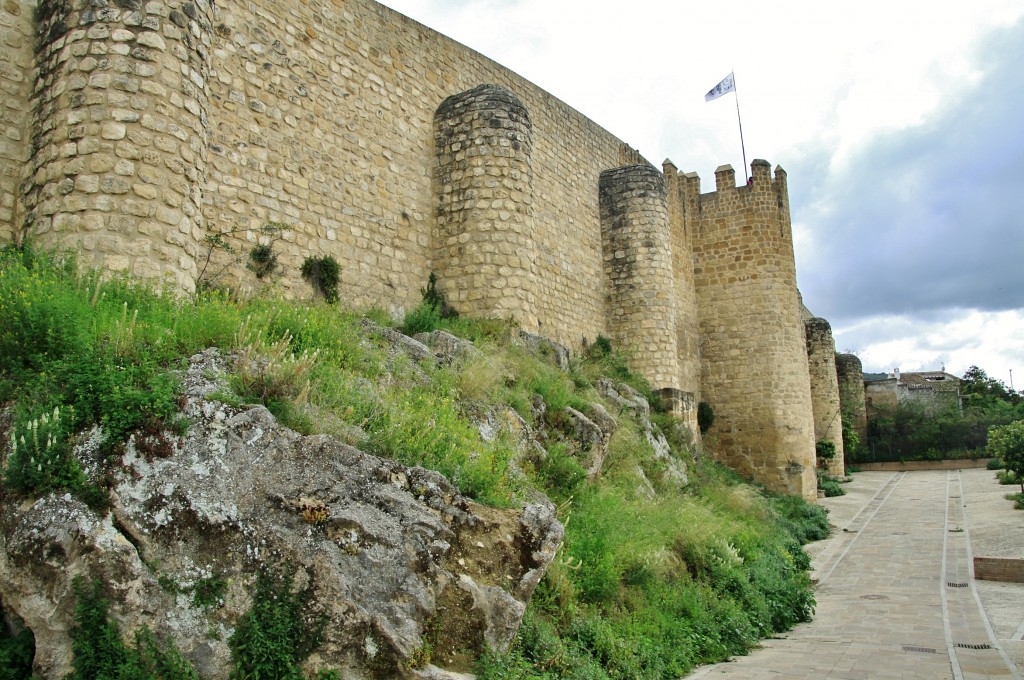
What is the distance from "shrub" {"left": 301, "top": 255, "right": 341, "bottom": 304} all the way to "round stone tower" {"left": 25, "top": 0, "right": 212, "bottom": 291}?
2.35 metres

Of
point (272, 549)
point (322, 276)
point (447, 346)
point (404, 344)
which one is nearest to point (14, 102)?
point (322, 276)

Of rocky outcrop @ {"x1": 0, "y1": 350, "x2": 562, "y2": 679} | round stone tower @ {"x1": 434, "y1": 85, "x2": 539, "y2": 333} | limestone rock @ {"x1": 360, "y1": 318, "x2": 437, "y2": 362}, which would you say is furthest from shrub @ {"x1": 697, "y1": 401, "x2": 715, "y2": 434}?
rocky outcrop @ {"x1": 0, "y1": 350, "x2": 562, "y2": 679}

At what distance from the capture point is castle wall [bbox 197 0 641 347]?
9.79 meters

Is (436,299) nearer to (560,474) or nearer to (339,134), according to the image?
(339,134)

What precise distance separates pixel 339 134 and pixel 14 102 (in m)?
4.26

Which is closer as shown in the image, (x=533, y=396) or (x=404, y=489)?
(x=404, y=489)

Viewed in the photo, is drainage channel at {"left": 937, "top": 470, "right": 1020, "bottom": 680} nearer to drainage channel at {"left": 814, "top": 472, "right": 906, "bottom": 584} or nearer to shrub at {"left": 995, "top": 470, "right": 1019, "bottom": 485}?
drainage channel at {"left": 814, "top": 472, "right": 906, "bottom": 584}

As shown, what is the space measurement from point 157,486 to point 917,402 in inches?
1563

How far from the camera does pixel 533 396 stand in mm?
10102

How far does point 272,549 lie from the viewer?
15.4 feet

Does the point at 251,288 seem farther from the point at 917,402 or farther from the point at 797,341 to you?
the point at 917,402

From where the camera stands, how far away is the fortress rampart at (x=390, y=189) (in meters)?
7.43

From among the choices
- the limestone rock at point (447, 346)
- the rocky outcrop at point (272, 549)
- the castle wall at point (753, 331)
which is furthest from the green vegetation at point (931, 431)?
the rocky outcrop at point (272, 549)

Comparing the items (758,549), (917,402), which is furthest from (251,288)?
(917,402)
